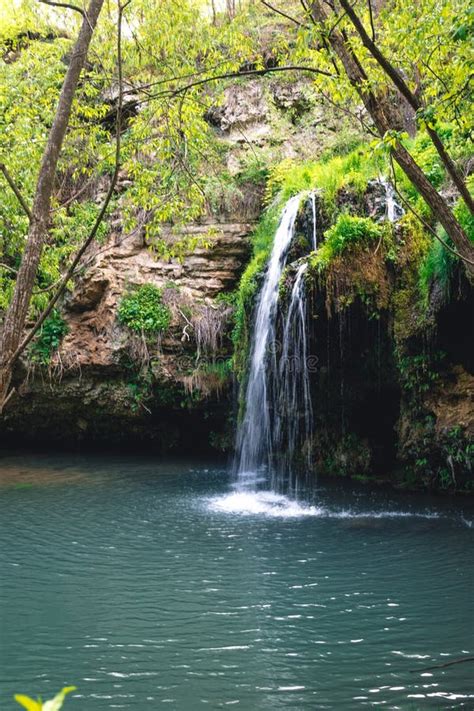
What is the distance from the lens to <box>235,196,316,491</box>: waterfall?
11.0 m

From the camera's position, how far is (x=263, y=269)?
12453 mm

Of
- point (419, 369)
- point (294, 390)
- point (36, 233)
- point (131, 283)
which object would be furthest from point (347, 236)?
point (36, 233)

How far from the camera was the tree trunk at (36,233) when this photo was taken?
354 centimetres

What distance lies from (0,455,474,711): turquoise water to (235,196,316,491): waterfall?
7.04 ft

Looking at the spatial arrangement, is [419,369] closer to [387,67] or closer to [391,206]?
[391,206]

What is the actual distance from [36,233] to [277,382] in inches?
318

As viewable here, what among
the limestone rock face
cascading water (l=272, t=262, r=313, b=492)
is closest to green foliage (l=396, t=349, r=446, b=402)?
cascading water (l=272, t=262, r=313, b=492)

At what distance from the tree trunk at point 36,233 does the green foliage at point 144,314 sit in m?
10.0

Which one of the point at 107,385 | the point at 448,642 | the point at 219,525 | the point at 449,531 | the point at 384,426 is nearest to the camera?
the point at 448,642

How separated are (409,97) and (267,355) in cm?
693

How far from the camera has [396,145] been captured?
16.1 feet

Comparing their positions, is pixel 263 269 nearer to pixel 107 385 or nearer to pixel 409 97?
pixel 107 385

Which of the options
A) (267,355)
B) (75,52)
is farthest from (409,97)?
(267,355)

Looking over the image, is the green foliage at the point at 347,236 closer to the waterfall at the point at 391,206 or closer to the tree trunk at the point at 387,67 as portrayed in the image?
the waterfall at the point at 391,206
